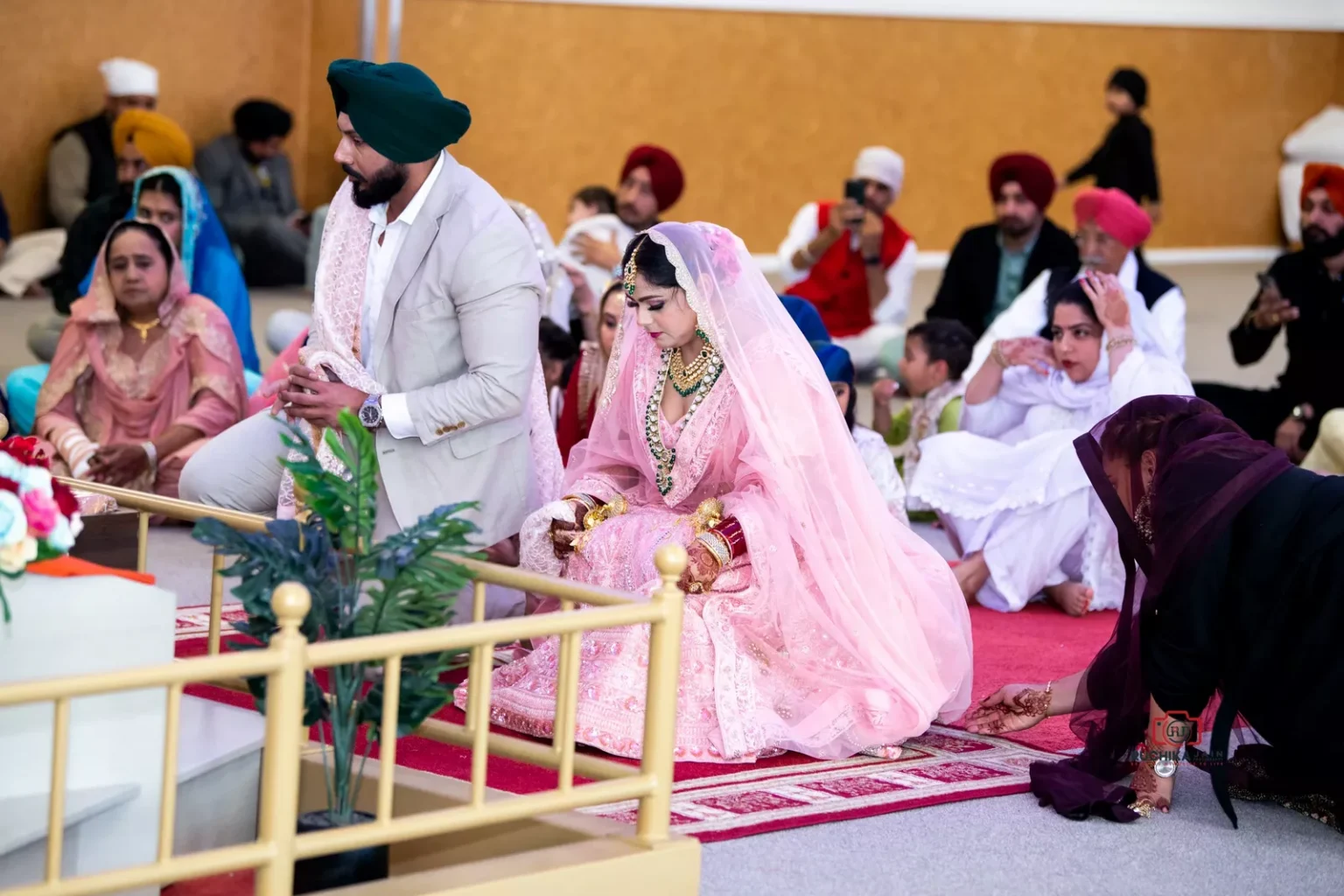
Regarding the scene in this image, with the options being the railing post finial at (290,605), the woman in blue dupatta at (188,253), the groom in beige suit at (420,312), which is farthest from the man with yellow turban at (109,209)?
the railing post finial at (290,605)

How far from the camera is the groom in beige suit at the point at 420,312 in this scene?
4.07 meters

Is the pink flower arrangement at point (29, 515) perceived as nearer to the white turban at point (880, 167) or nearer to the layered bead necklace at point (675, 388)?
the layered bead necklace at point (675, 388)

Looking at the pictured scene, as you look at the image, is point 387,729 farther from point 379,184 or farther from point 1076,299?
point 1076,299

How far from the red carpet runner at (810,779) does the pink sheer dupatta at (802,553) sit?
9cm

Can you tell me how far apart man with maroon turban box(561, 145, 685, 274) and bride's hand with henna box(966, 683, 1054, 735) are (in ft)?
12.4

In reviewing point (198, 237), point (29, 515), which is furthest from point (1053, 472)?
point (29, 515)

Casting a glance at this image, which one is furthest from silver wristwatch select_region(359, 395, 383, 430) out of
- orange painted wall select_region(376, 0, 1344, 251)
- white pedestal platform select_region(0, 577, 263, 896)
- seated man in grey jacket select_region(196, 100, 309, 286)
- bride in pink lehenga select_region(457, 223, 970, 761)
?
orange painted wall select_region(376, 0, 1344, 251)

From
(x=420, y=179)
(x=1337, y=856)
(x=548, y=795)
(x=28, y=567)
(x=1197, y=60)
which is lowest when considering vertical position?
(x=1337, y=856)

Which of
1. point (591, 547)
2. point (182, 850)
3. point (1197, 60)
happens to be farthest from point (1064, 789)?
point (1197, 60)

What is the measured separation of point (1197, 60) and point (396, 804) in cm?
1271

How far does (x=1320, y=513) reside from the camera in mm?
3367

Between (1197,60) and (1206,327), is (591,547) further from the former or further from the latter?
(1197,60)

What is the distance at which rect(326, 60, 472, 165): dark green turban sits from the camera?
3992mm

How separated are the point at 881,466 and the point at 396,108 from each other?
189cm
